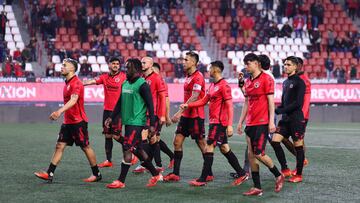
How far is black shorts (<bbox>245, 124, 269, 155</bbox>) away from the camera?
1096cm

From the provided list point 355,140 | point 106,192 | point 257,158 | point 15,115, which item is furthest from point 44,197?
point 15,115

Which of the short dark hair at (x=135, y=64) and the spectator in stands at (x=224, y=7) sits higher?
the spectator in stands at (x=224, y=7)

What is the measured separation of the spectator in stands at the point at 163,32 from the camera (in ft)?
112

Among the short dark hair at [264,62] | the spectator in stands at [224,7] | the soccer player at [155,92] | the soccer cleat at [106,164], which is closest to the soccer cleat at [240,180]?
the soccer player at [155,92]

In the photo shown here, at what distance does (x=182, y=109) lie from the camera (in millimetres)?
11891

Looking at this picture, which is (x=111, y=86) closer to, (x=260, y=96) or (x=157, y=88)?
(x=157, y=88)

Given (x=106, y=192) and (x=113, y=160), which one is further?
(x=113, y=160)

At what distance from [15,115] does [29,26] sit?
6.70m

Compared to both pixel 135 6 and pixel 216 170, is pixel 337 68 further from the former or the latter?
pixel 216 170

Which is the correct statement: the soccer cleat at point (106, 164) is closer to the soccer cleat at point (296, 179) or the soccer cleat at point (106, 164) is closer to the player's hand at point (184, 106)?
the player's hand at point (184, 106)

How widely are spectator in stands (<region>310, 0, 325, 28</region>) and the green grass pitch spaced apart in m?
18.8

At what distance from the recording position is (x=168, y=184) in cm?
1199

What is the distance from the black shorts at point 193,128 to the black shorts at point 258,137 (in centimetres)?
150

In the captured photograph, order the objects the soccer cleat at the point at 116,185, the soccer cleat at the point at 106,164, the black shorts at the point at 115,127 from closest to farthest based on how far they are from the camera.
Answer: the soccer cleat at the point at 116,185
the black shorts at the point at 115,127
the soccer cleat at the point at 106,164
